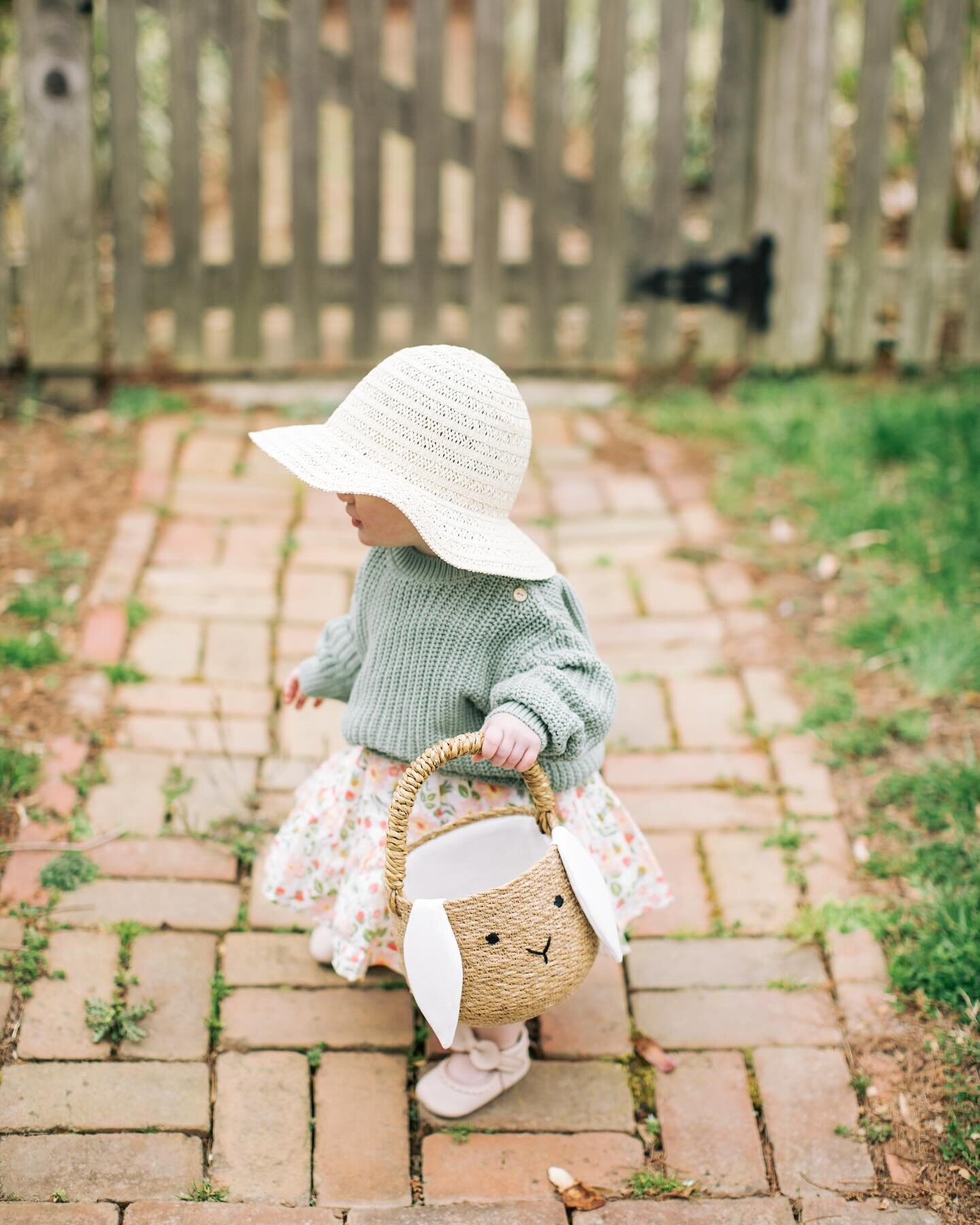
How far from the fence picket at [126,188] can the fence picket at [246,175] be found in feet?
0.96

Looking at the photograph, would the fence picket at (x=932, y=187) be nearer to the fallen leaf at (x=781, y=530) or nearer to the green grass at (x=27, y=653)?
the fallen leaf at (x=781, y=530)

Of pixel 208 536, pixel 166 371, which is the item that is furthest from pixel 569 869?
pixel 166 371

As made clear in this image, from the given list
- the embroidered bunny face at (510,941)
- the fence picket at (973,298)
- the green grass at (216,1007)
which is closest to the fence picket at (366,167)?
the fence picket at (973,298)

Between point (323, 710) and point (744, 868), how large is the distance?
105 cm

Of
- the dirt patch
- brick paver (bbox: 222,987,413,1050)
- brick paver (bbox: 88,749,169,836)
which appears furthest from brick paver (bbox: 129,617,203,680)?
brick paver (bbox: 222,987,413,1050)

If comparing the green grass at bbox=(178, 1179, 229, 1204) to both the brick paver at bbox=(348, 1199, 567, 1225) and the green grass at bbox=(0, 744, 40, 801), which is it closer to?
the brick paver at bbox=(348, 1199, 567, 1225)

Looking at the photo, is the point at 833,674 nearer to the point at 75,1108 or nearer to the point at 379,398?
the point at 379,398

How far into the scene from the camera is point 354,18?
4.38m

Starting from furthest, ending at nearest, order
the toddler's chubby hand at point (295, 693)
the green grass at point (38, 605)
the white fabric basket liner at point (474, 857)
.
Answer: the green grass at point (38, 605) < the toddler's chubby hand at point (295, 693) < the white fabric basket liner at point (474, 857)

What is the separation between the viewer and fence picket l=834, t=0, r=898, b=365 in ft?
14.9

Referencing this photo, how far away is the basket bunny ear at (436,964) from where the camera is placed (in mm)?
2033

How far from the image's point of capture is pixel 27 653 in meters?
3.30

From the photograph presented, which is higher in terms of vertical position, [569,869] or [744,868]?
[569,869]

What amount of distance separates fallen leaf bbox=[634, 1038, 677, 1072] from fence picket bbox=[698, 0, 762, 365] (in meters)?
2.94
